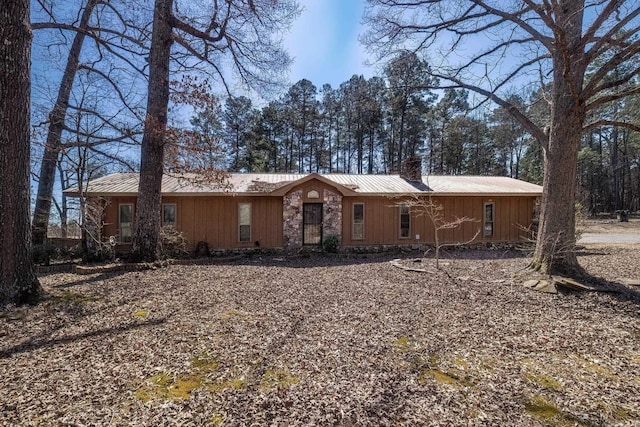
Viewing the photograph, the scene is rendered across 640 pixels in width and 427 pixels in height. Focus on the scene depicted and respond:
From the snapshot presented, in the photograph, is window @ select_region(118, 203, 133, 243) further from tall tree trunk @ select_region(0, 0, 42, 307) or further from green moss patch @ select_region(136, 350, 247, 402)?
green moss patch @ select_region(136, 350, 247, 402)

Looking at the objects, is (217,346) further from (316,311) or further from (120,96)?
(120,96)

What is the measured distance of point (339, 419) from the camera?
7.59 feet

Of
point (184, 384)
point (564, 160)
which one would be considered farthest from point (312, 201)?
point (184, 384)

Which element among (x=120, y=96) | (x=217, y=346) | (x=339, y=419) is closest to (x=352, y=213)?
(x=120, y=96)

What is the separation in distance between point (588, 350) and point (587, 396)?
1150 millimetres

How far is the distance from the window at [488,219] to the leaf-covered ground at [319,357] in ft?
23.6

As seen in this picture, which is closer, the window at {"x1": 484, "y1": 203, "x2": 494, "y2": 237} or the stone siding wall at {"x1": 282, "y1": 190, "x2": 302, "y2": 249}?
the stone siding wall at {"x1": 282, "y1": 190, "x2": 302, "y2": 249}

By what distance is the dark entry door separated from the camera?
1170 centimetres

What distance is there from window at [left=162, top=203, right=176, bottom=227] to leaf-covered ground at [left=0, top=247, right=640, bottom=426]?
5.25 meters

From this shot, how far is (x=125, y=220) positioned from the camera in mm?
10953

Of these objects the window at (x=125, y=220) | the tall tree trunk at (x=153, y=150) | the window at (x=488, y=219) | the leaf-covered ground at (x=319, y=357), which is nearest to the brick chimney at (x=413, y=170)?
the window at (x=488, y=219)

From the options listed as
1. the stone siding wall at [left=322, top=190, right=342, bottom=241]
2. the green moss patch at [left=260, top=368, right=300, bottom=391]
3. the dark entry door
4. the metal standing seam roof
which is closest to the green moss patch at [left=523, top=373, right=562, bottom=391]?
the green moss patch at [left=260, top=368, right=300, bottom=391]

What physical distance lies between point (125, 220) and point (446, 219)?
457 inches

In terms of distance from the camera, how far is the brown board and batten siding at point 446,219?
40.0ft
